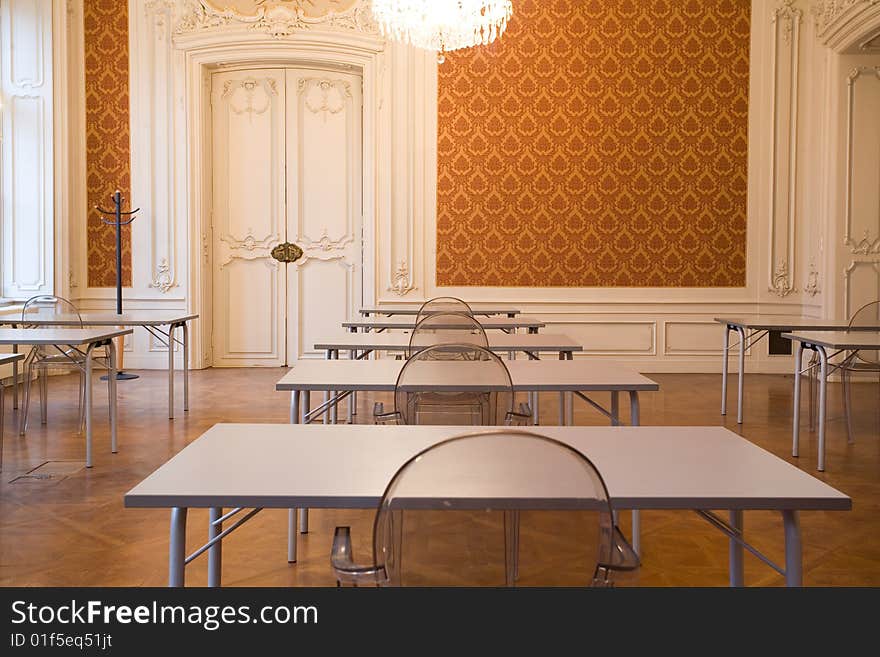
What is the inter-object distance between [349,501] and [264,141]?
804cm

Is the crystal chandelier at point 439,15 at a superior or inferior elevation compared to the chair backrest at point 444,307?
superior

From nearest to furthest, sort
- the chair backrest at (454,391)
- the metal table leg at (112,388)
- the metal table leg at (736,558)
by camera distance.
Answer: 1. the metal table leg at (736,558)
2. the chair backrest at (454,391)
3. the metal table leg at (112,388)

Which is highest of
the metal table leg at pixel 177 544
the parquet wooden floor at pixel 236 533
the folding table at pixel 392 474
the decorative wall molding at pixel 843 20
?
the decorative wall molding at pixel 843 20

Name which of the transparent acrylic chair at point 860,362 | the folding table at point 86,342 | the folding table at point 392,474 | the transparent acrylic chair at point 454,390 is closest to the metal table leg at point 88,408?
the folding table at point 86,342

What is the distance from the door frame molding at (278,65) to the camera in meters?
9.02

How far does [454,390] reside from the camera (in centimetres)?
308

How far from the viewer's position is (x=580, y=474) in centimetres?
155

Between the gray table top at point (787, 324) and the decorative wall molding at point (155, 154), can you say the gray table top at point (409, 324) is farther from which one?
the decorative wall molding at point (155, 154)

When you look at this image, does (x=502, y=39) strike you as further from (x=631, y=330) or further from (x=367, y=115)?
(x=631, y=330)

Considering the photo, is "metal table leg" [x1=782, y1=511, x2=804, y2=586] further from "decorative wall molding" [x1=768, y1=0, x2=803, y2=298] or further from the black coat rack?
"decorative wall molding" [x1=768, y1=0, x2=803, y2=298]

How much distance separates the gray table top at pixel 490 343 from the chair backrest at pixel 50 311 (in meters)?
2.38

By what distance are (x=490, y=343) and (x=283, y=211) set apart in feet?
17.0

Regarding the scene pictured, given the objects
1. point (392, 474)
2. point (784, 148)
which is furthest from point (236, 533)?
point (784, 148)

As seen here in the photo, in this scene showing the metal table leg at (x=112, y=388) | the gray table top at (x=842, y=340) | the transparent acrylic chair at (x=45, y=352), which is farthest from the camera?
the transparent acrylic chair at (x=45, y=352)
